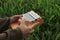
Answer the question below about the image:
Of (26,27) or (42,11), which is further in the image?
(42,11)

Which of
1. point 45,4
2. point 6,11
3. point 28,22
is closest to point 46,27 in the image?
point 45,4

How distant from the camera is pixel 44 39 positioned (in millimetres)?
2719

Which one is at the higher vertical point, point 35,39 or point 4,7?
point 4,7

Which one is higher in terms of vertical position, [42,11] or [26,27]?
[42,11]

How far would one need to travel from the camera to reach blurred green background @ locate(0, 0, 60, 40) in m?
2.75

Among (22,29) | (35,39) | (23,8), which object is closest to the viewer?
(22,29)

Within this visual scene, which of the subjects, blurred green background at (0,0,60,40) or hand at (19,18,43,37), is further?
blurred green background at (0,0,60,40)

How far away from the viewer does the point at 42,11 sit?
9.96ft

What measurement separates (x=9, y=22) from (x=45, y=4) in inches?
51.8

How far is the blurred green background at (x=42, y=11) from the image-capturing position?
9.01 feet

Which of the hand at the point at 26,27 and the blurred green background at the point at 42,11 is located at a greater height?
the blurred green background at the point at 42,11

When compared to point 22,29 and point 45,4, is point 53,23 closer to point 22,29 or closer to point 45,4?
point 45,4

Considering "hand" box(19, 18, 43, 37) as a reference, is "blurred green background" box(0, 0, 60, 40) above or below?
above

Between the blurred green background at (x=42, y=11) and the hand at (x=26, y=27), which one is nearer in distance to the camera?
the hand at (x=26, y=27)
